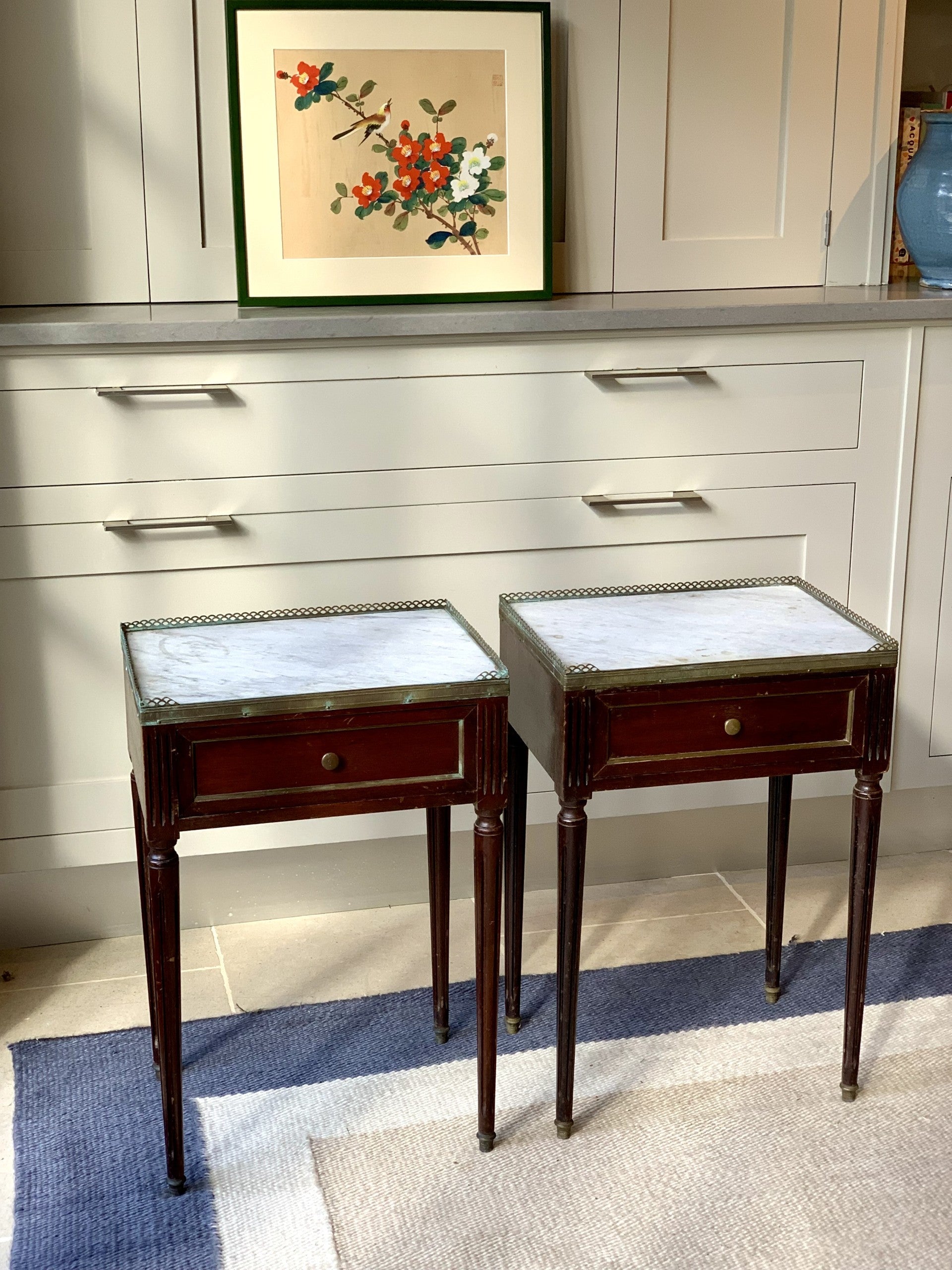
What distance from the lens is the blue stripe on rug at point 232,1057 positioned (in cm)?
175

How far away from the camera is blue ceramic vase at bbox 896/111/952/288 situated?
2.56m

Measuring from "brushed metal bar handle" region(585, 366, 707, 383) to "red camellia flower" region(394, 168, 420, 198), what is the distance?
0.48 meters

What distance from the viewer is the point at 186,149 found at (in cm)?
244

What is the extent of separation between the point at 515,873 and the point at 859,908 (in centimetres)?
51

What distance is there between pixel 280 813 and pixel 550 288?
1235 millimetres

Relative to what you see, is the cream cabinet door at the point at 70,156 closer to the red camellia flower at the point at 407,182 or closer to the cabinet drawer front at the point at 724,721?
the red camellia flower at the point at 407,182

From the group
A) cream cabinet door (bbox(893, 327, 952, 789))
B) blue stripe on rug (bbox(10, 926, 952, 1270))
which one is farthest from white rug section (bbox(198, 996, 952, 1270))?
cream cabinet door (bbox(893, 327, 952, 789))

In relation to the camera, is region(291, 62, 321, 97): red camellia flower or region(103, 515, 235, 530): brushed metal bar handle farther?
region(291, 62, 321, 97): red camellia flower

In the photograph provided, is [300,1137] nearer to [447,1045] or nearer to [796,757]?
[447,1045]

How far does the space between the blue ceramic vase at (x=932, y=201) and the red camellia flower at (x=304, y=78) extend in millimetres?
1113

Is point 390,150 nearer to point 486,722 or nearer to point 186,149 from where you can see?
point 186,149

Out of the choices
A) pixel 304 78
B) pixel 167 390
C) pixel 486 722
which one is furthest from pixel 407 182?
→ pixel 486 722

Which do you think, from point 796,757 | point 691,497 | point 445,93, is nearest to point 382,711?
point 796,757

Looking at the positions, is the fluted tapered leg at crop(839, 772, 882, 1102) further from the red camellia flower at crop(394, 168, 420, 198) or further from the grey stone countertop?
the red camellia flower at crop(394, 168, 420, 198)
